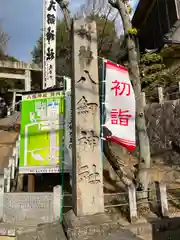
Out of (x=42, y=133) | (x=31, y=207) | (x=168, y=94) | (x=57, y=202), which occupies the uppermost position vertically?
(x=168, y=94)

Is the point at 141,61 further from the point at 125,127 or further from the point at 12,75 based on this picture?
the point at 125,127

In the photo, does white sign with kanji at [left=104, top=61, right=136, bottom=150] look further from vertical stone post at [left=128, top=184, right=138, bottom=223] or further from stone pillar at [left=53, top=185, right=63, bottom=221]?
stone pillar at [left=53, top=185, right=63, bottom=221]

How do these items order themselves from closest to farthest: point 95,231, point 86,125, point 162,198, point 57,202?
point 95,231 → point 86,125 → point 162,198 → point 57,202

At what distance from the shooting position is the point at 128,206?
5.02 metres

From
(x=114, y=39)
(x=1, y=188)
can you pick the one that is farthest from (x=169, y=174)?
(x=114, y=39)

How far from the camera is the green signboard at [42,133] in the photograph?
20.1ft

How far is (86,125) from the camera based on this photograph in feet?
13.5

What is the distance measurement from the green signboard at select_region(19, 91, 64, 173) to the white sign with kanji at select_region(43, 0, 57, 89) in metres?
2.48

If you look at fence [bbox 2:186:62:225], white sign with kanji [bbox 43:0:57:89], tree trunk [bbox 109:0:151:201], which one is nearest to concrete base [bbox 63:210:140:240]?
fence [bbox 2:186:62:225]

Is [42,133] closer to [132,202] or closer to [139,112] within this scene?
[139,112]

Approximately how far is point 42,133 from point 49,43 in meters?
4.64

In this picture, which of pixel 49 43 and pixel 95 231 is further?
pixel 49 43

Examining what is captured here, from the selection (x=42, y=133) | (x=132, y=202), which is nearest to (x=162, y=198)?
(x=132, y=202)

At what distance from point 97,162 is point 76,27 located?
8.48 ft
